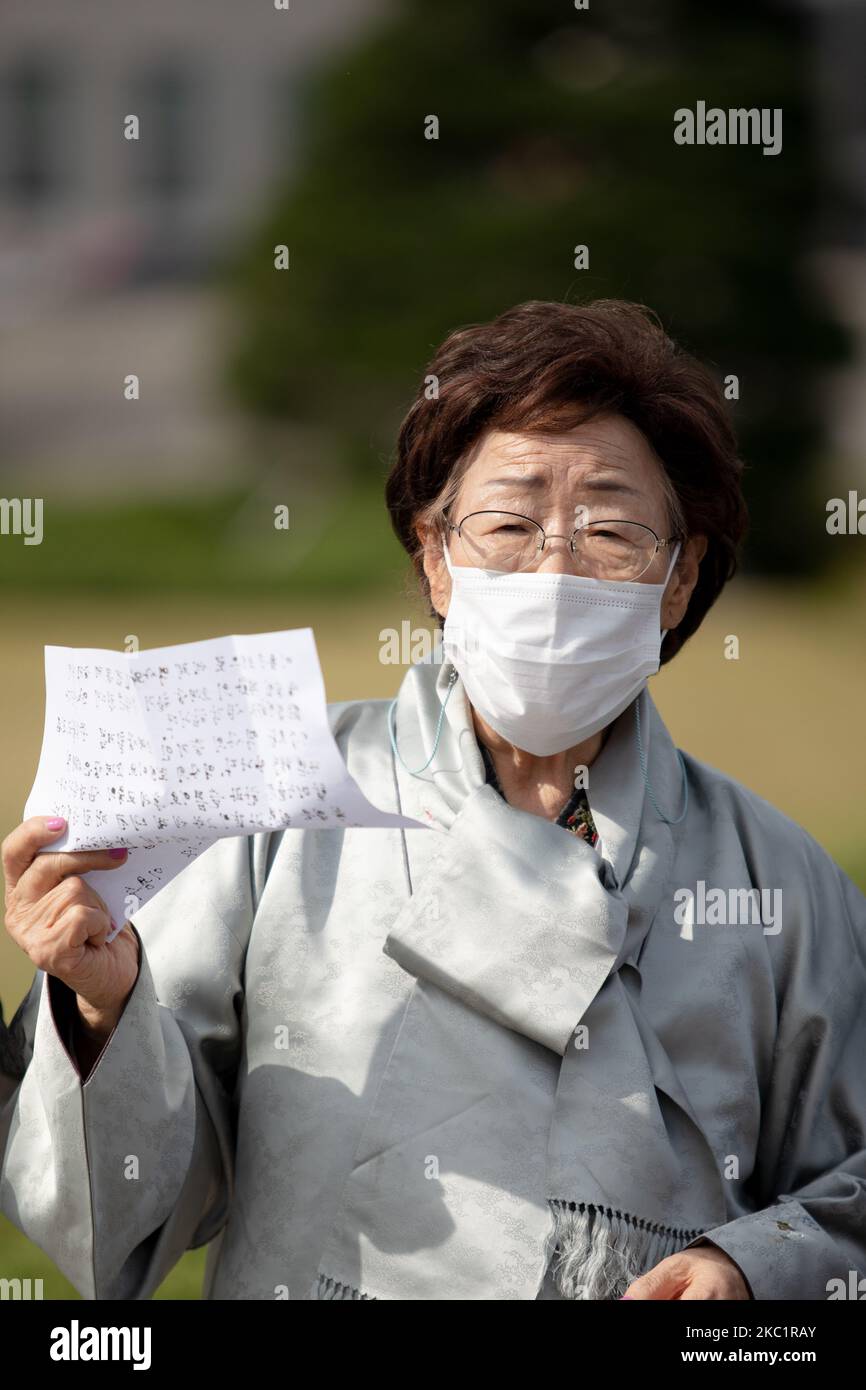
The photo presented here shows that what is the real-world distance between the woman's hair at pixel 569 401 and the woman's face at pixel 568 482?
0.02 metres

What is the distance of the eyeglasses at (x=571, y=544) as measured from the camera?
2260mm

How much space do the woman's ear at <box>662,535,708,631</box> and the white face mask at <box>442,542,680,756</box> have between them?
0.10 m

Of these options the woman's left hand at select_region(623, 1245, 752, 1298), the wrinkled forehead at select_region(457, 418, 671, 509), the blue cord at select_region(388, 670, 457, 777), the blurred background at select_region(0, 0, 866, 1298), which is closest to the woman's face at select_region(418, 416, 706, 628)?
the wrinkled forehead at select_region(457, 418, 671, 509)

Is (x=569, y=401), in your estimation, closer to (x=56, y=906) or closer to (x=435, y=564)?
(x=435, y=564)

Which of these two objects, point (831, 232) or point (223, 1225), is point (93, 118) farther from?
point (223, 1225)

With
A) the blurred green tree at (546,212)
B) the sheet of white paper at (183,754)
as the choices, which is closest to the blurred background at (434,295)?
the blurred green tree at (546,212)

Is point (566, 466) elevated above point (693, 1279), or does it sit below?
above

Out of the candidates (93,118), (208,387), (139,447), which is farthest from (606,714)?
(93,118)

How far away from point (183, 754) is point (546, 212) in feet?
35.3

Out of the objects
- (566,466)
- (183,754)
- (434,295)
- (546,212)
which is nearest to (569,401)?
(566,466)

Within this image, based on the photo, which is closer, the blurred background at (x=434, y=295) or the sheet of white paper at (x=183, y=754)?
the sheet of white paper at (x=183, y=754)

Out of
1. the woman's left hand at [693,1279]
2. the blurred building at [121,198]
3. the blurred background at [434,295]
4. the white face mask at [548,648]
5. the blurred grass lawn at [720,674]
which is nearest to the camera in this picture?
the woman's left hand at [693,1279]

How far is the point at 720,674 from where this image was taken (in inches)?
402

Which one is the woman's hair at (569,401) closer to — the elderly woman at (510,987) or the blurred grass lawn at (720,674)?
the elderly woman at (510,987)
